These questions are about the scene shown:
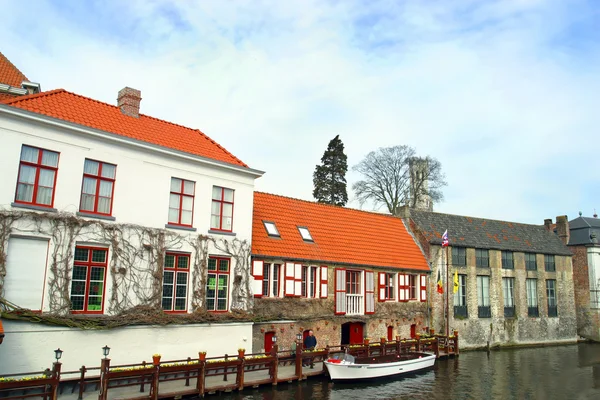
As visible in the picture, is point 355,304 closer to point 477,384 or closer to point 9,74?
point 477,384

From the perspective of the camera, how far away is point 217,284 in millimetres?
18828

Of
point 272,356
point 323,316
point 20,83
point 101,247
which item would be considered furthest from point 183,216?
point 20,83

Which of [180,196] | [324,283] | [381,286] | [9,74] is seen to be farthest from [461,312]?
[9,74]

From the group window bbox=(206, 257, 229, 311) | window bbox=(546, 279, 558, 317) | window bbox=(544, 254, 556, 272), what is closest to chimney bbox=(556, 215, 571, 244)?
window bbox=(544, 254, 556, 272)

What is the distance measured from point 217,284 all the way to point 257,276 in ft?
7.10

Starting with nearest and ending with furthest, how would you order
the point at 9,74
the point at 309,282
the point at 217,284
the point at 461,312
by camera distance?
1. the point at 217,284
2. the point at 9,74
3. the point at 309,282
4. the point at 461,312

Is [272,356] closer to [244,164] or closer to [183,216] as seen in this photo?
[183,216]

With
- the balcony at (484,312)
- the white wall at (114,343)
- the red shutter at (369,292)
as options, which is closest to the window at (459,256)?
the balcony at (484,312)

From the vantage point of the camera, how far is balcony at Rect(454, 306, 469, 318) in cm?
2922

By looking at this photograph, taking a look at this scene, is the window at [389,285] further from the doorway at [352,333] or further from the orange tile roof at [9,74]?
the orange tile roof at [9,74]

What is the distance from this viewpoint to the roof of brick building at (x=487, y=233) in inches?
1221

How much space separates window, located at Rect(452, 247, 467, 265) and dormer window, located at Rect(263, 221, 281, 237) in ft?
44.0

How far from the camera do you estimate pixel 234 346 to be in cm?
1869

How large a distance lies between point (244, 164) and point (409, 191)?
93.3ft
